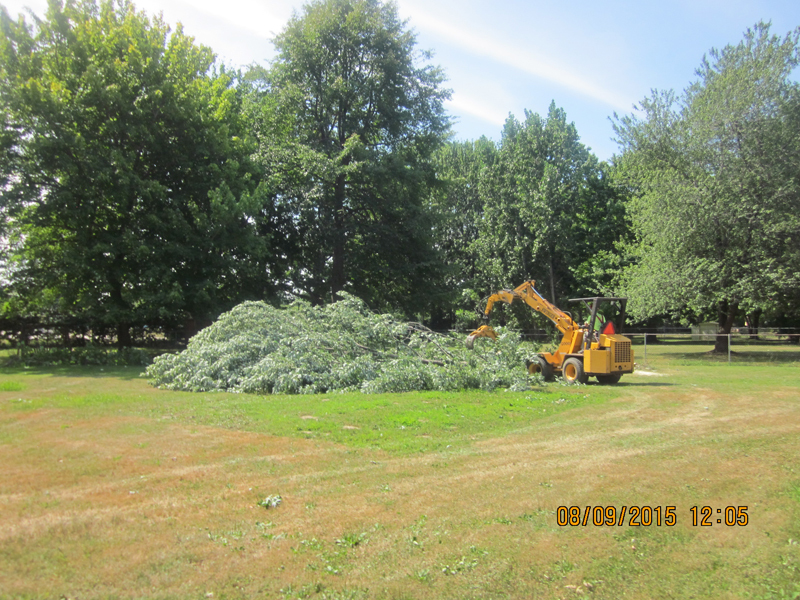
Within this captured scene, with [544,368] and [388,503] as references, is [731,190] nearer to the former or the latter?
[544,368]

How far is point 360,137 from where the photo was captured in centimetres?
3198

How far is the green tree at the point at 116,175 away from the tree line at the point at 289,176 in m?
0.08

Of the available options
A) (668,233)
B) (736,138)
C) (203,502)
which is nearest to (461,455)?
(203,502)

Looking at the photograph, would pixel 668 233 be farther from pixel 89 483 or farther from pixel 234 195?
pixel 89 483

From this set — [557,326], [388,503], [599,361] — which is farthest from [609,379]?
[388,503]

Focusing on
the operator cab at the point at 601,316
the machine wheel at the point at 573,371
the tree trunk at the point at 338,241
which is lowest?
the machine wheel at the point at 573,371

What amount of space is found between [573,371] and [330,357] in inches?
276

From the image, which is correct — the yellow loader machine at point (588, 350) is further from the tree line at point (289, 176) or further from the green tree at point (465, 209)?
the green tree at point (465, 209)

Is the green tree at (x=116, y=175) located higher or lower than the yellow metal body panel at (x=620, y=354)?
higher

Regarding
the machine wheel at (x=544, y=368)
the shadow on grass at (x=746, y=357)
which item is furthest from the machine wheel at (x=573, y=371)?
the shadow on grass at (x=746, y=357)

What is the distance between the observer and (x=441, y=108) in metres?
33.2

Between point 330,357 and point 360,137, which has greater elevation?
point 360,137

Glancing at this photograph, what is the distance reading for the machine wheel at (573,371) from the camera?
15766 mm
